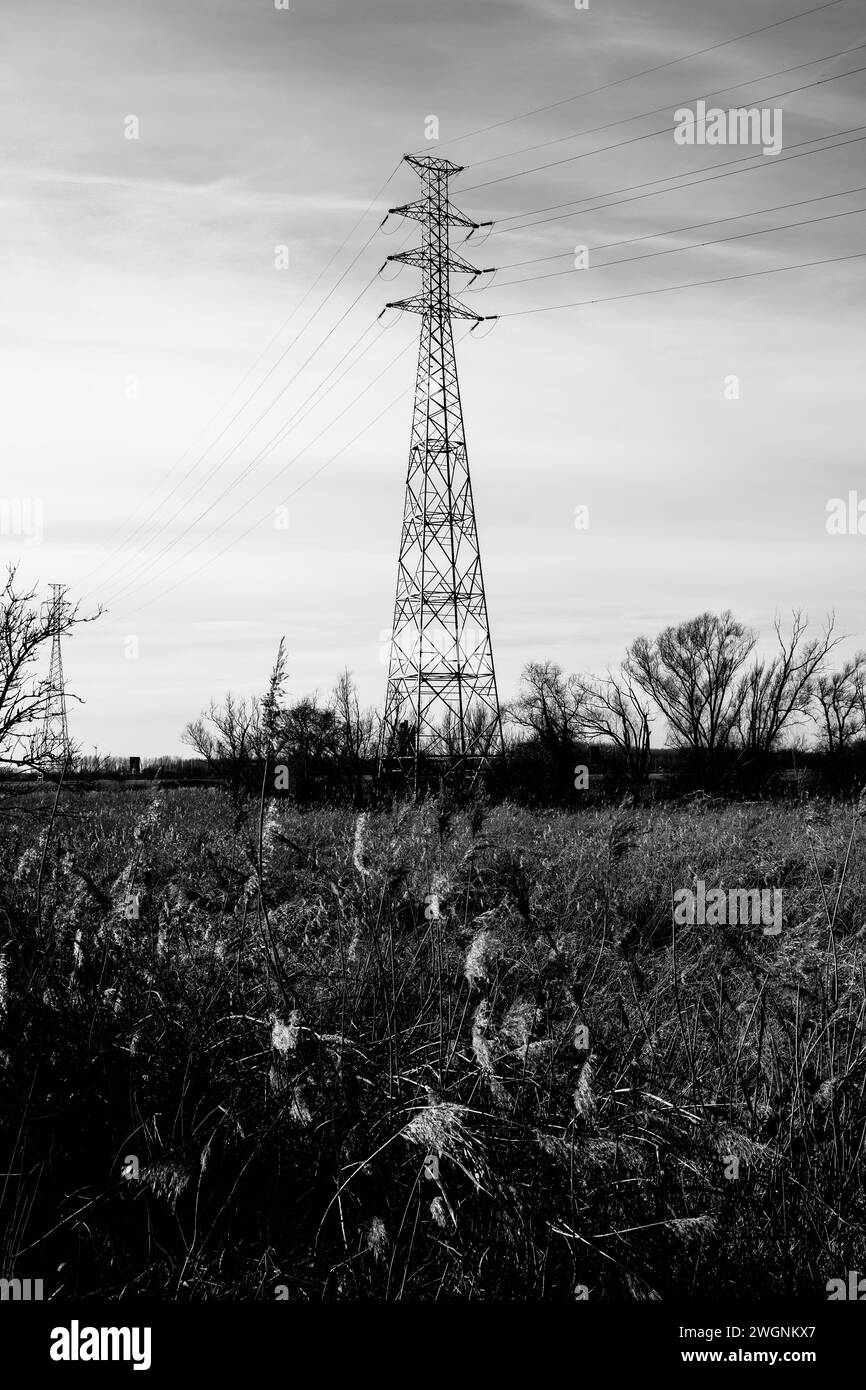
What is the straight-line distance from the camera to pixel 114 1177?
3.39m

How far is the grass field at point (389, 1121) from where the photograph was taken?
9.67ft

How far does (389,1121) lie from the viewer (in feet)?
10.8

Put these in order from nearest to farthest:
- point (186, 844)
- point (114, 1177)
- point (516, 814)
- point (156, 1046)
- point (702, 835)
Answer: point (114, 1177), point (156, 1046), point (186, 844), point (702, 835), point (516, 814)

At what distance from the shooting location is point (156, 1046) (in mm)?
3795

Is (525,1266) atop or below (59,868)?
below

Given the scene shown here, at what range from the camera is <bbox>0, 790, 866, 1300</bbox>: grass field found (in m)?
2.95

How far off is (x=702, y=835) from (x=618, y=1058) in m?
8.31

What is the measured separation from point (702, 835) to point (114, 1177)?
31.6 ft

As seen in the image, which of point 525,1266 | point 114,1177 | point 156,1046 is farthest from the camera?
point 156,1046

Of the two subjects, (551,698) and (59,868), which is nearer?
(59,868)
